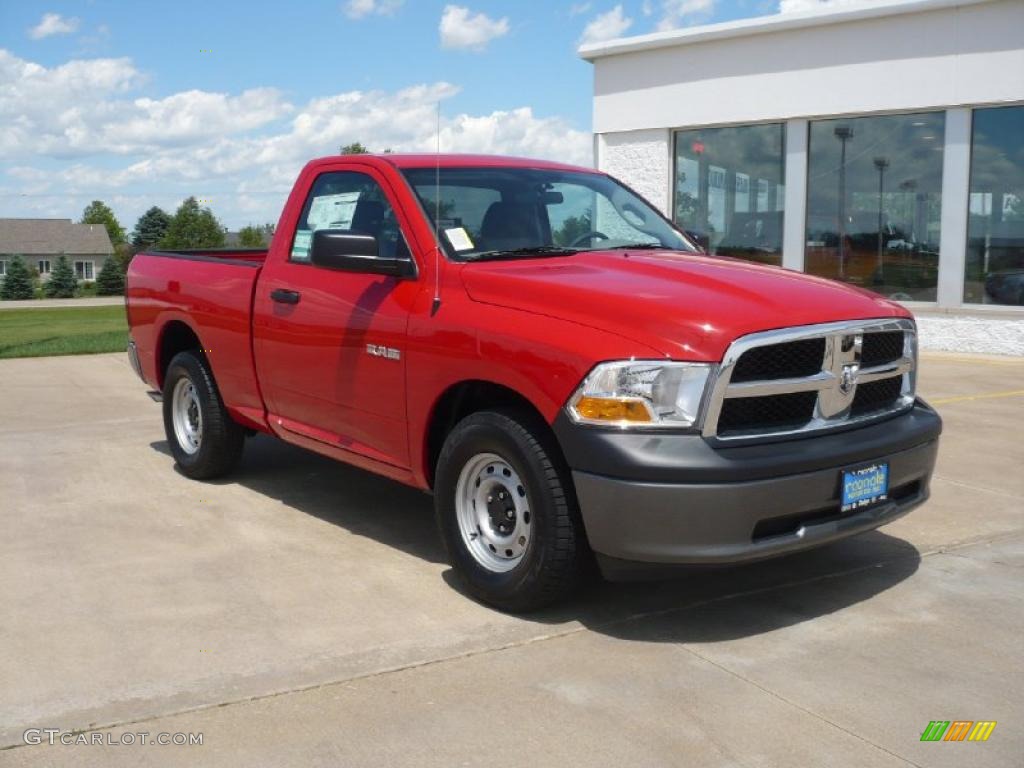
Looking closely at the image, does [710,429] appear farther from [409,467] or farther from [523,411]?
[409,467]

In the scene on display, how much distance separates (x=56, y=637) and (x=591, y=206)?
11.2ft

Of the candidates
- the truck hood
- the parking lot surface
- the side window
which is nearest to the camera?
the parking lot surface

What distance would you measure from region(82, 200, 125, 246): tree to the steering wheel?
15065 cm

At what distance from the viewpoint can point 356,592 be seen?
498cm

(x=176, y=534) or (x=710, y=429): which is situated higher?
(x=710, y=429)

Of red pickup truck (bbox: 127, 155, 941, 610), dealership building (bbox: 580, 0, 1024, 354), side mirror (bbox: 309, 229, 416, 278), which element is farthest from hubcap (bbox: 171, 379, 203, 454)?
dealership building (bbox: 580, 0, 1024, 354)

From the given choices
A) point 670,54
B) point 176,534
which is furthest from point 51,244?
point 176,534

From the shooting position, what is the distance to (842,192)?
15.1 metres

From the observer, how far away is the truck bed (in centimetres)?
642

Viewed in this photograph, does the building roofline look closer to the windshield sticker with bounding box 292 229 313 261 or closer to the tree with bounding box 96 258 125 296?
the windshield sticker with bounding box 292 229 313 261

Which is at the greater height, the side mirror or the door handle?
the side mirror

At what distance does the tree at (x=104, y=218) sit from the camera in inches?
5827

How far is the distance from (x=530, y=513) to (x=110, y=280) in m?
82.7

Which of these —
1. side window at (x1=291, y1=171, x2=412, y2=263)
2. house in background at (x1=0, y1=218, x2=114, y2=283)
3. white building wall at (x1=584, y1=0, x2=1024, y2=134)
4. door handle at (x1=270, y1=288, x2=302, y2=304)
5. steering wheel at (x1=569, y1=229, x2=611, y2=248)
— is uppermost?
white building wall at (x1=584, y1=0, x2=1024, y2=134)
